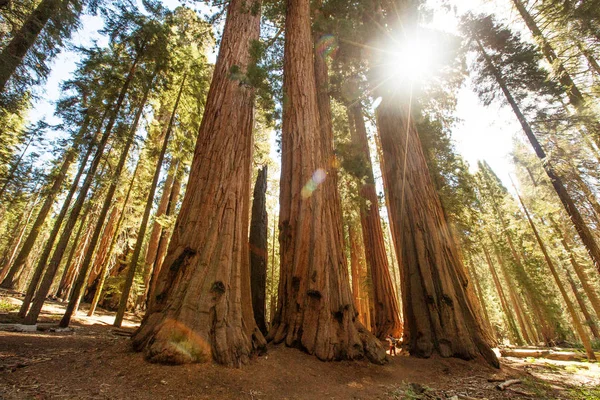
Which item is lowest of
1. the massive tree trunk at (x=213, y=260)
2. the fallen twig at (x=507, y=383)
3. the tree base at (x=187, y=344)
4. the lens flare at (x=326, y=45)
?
the fallen twig at (x=507, y=383)

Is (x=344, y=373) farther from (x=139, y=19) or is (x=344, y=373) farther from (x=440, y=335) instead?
(x=139, y=19)

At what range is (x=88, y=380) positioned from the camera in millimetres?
2090

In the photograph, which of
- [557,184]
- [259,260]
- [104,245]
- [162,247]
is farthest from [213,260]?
[104,245]

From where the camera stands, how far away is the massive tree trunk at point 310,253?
140 inches

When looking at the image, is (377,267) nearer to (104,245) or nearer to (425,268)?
(425,268)

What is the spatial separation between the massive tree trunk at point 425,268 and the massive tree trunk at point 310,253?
4.19ft

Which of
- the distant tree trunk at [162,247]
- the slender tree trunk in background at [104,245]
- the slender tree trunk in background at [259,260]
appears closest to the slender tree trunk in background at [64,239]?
the slender tree trunk in background at [259,260]

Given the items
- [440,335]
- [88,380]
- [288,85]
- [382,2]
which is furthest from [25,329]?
[382,2]

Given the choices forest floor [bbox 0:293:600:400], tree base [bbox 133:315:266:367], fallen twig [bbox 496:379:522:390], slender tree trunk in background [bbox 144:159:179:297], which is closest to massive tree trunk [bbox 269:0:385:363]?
forest floor [bbox 0:293:600:400]

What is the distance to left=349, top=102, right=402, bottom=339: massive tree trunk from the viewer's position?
7.19 m

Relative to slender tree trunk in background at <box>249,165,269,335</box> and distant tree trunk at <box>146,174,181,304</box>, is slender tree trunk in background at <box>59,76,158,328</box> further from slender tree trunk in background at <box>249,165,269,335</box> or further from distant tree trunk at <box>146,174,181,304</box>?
distant tree trunk at <box>146,174,181,304</box>

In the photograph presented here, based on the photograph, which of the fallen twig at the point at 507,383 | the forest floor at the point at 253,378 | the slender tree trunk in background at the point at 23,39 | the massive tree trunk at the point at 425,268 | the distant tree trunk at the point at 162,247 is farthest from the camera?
the distant tree trunk at the point at 162,247

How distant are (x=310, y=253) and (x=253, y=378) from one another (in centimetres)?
180

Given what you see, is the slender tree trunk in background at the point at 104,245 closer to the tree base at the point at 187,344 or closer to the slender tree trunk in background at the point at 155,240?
the slender tree trunk in background at the point at 155,240
